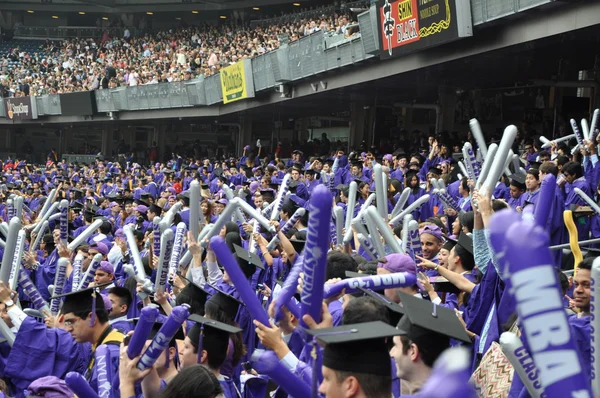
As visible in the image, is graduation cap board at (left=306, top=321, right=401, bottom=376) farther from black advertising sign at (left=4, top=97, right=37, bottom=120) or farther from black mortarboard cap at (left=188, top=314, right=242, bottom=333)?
black advertising sign at (left=4, top=97, right=37, bottom=120)

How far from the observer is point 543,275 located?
127 centimetres

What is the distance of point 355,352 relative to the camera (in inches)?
96.1

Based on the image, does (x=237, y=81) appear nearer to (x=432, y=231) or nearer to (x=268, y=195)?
(x=268, y=195)

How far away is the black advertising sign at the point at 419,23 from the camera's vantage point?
12.7m

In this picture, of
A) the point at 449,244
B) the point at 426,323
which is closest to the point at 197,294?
the point at 449,244

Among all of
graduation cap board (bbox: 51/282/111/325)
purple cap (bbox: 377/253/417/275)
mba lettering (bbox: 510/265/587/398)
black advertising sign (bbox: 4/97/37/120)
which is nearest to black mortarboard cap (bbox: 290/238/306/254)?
graduation cap board (bbox: 51/282/111/325)

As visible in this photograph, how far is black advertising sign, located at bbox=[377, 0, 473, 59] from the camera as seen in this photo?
12688 millimetres

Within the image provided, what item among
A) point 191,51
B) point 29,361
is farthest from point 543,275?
point 191,51

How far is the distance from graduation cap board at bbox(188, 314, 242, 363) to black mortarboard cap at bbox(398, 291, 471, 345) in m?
0.96

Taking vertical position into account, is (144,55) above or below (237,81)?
above

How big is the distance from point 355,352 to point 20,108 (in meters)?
36.4

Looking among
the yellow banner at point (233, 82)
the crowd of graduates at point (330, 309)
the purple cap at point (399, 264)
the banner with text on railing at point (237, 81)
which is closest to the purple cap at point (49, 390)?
the crowd of graduates at point (330, 309)

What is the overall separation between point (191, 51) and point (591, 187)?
2535 centimetres

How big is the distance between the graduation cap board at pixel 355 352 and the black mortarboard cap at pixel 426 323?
1.14 ft
